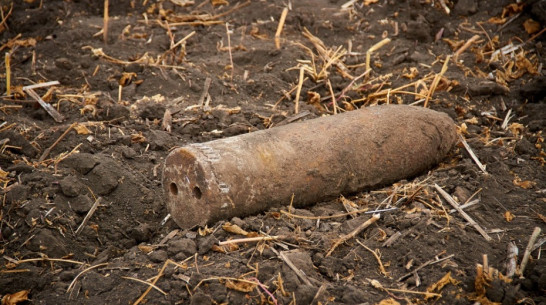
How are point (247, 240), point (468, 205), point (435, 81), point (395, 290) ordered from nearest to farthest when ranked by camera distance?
point (395, 290) → point (247, 240) → point (468, 205) → point (435, 81)

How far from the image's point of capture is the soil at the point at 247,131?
3.65m

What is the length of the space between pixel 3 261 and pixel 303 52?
375 centimetres

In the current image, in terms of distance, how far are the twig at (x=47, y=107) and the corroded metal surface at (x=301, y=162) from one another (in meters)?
1.73

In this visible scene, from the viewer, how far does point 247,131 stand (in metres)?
5.25

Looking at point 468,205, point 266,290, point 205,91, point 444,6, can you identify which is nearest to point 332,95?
point 205,91

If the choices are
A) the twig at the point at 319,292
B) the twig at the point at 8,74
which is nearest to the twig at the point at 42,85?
the twig at the point at 8,74

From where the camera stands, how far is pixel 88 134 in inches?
200

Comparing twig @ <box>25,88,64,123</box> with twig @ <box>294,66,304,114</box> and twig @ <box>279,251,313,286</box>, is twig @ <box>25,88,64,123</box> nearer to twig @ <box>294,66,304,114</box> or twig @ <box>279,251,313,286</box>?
twig @ <box>294,66,304,114</box>

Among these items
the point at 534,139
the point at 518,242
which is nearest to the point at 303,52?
the point at 534,139

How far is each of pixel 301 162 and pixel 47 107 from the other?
2.62 metres

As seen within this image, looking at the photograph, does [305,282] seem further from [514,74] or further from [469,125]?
[514,74]

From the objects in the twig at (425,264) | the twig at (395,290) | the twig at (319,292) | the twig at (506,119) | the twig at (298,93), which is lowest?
the twig at (506,119)

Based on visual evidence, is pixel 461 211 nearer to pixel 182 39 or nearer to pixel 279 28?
pixel 279 28

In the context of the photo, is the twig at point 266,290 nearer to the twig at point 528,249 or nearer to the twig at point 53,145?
the twig at point 528,249
